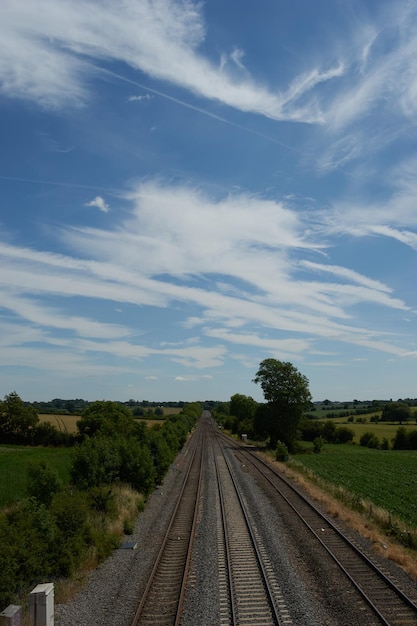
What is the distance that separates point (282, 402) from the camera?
2667 inches

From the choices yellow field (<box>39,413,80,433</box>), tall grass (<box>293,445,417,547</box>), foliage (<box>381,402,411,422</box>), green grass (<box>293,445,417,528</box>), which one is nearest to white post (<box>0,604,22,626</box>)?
tall grass (<box>293,445,417,547</box>)

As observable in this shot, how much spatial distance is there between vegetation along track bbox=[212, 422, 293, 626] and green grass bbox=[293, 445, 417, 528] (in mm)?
8997

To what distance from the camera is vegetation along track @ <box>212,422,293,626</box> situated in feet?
39.4

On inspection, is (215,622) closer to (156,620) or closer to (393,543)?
(156,620)

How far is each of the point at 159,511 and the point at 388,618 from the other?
15147 mm

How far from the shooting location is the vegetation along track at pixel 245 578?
12.0 meters

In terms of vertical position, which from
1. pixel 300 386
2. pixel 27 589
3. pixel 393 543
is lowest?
pixel 393 543

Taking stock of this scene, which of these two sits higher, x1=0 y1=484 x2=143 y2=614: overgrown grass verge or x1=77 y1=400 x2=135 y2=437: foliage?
x1=77 y1=400 x2=135 y2=437: foliage

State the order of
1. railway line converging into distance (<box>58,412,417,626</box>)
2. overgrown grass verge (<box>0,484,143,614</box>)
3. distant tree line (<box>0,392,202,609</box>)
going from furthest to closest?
distant tree line (<box>0,392,202,609</box>) < railway line converging into distance (<box>58,412,417,626</box>) < overgrown grass verge (<box>0,484,143,614</box>)

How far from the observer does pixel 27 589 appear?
40.7 feet

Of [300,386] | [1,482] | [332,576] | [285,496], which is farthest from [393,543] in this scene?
[300,386]

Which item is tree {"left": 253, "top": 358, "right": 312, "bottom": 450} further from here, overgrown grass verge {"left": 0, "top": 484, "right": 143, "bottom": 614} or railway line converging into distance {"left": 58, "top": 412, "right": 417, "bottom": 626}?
overgrown grass verge {"left": 0, "top": 484, "right": 143, "bottom": 614}

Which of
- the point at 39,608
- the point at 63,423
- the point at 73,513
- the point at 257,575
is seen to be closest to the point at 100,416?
the point at 63,423

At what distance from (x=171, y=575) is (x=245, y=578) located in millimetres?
2244
